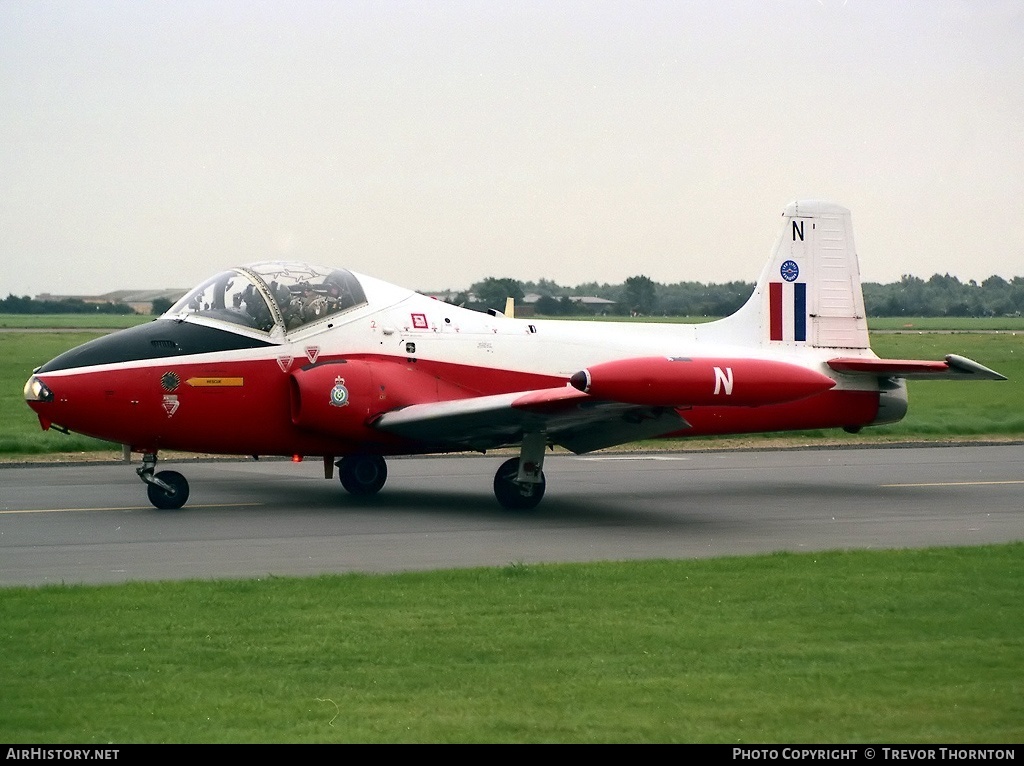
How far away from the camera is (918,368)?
55.4ft

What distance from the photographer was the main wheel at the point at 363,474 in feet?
55.7

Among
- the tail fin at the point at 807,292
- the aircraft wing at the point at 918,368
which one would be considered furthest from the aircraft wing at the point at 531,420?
the tail fin at the point at 807,292

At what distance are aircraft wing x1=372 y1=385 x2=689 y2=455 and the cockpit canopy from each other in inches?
61.0

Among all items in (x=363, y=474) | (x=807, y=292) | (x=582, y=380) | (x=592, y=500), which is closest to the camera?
(x=582, y=380)

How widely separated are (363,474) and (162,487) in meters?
2.70

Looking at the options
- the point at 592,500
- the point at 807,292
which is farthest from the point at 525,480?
the point at 807,292

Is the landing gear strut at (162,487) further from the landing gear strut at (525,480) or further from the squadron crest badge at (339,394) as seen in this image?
the landing gear strut at (525,480)

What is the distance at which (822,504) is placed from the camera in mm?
16406

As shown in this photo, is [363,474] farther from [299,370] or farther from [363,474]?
[299,370]

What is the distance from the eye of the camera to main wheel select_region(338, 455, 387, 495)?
16984 millimetres
